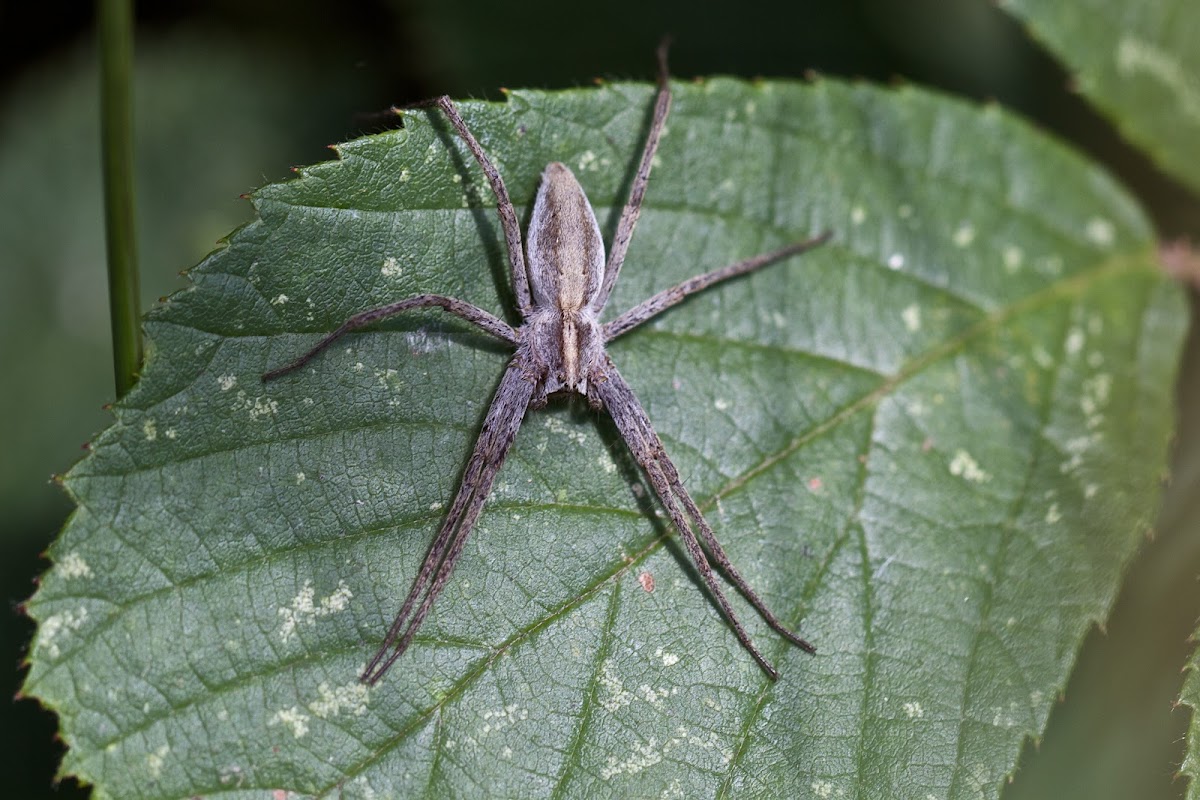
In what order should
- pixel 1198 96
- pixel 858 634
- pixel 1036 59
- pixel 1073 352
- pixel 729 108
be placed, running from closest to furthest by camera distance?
pixel 858 634 < pixel 729 108 < pixel 1073 352 < pixel 1198 96 < pixel 1036 59

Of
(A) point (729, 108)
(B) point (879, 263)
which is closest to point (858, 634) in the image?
(B) point (879, 263)

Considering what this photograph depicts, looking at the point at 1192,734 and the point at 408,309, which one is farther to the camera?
the point at 408,309

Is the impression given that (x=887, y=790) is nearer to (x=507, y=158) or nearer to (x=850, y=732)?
(x=850, y=732)

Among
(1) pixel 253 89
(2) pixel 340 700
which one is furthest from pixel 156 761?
(1) pixel 253 89

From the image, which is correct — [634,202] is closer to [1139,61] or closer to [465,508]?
[465,508]

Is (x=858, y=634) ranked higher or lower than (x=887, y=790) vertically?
higher

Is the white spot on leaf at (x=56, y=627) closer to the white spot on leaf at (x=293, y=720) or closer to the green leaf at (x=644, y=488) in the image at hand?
the green leaf at (x=644, y=488)
